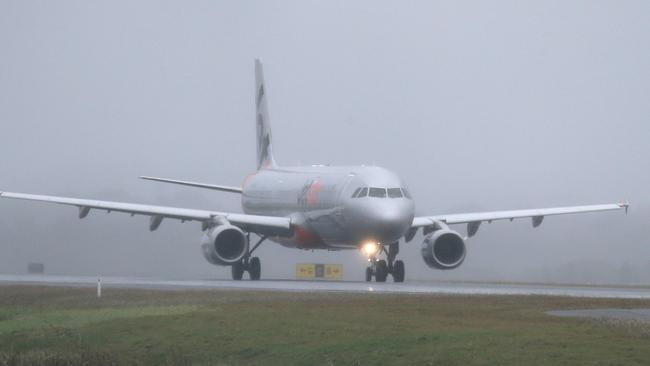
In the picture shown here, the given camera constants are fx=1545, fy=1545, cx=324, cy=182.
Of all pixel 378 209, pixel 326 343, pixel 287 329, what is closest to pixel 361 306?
pixel 287 329

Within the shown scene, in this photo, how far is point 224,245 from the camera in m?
63.3

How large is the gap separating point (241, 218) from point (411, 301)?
2433 centimetres

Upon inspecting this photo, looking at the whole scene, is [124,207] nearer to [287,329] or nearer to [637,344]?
[287,329]

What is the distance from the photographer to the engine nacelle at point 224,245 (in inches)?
2458

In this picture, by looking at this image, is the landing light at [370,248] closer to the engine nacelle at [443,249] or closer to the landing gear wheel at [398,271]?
the landing gear wheel at [398,271]

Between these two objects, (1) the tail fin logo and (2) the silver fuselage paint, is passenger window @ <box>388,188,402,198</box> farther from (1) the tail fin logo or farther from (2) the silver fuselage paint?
(1) the tail fin logo

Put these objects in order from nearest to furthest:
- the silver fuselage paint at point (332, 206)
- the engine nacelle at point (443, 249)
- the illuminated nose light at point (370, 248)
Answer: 1. the silver fuselage paint at point (332, 206)
2. the engine nacelle at point (443, 249)
3. the illuminated nose light at point (370, 248)

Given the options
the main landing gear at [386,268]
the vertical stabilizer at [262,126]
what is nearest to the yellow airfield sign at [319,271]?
the vertical stabilizer at [262,126]

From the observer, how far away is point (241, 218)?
65812 millimetres

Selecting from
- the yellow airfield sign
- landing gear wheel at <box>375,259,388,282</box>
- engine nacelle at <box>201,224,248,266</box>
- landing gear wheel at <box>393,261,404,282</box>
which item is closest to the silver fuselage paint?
landing gear wheel at <box>375,259,388,282</box>

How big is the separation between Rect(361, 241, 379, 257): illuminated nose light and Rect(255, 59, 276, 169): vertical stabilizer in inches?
692

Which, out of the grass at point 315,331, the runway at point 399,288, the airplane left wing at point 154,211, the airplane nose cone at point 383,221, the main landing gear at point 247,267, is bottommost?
the grass at point 315,331

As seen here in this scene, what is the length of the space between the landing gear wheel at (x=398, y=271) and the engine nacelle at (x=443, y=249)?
112cm

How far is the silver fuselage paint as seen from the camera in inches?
2394
